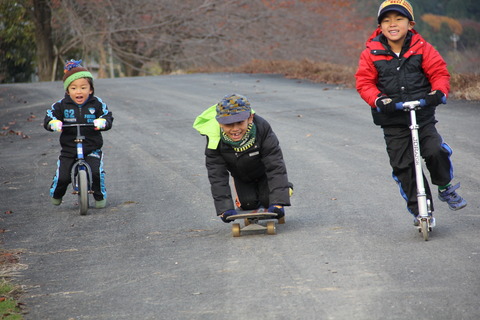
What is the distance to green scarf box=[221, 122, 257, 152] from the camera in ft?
23.5

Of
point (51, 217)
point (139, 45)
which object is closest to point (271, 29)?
point (139, 45)

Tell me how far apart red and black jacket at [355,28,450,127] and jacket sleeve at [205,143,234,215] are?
1.42 meters

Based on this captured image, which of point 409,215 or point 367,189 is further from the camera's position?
point 367,189

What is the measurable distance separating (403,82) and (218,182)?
183cm

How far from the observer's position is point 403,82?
6.85 m


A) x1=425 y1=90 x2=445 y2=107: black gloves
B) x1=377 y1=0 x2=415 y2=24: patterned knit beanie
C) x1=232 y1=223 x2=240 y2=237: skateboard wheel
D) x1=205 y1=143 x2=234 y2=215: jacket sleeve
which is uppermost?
x1=377 y1=0 x2=415 y2=24: patterned knit beanie

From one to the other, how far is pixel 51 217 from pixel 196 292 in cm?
394

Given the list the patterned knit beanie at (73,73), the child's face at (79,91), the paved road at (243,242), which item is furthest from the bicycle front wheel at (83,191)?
the patterned knit beanie at (73,73)

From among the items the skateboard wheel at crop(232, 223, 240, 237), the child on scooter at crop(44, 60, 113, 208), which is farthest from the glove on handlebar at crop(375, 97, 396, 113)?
the child on scooter at crop(44, 60, 113, 208)

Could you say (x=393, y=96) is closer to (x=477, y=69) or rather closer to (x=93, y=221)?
(x=93, y=221)

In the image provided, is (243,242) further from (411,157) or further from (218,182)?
(411,157)

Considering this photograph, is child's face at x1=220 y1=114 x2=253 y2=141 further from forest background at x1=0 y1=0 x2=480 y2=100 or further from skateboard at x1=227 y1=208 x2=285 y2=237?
forest background at x1=0 y1=0 x2=480 y2=100

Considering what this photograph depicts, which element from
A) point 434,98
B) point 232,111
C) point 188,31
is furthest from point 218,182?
point 188,31

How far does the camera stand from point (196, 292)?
552cm
